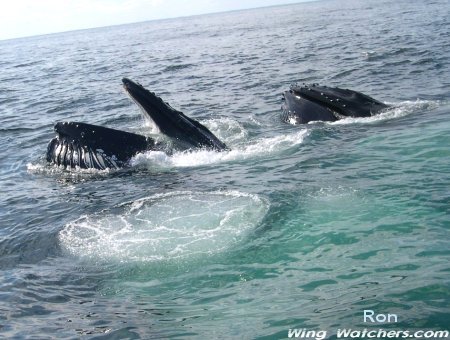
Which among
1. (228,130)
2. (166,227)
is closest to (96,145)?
(166,227)

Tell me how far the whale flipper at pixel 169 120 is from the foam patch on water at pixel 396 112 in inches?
155

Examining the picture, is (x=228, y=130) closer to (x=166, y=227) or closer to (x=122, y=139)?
(x=122, y=139)

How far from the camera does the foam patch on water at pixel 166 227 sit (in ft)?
27.5

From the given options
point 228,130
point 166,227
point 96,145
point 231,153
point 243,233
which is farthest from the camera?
point 228,130

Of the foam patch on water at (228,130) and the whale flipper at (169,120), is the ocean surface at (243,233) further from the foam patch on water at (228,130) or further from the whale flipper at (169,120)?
the whale flipper at (169,120)

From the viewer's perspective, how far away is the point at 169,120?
39.5 ft

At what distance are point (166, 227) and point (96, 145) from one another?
4.08 meters

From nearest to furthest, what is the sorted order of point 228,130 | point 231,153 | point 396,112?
point 231,153 < point 396,112 < point 228,130

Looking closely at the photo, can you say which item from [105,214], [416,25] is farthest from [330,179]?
[416,25]

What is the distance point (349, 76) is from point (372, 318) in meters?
19.1

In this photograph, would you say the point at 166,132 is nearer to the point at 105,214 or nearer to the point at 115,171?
the point at 115,171

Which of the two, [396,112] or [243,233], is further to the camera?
[396,112]

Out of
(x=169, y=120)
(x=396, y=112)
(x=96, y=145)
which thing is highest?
(x=169, y=120)

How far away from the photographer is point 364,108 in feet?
48.0
